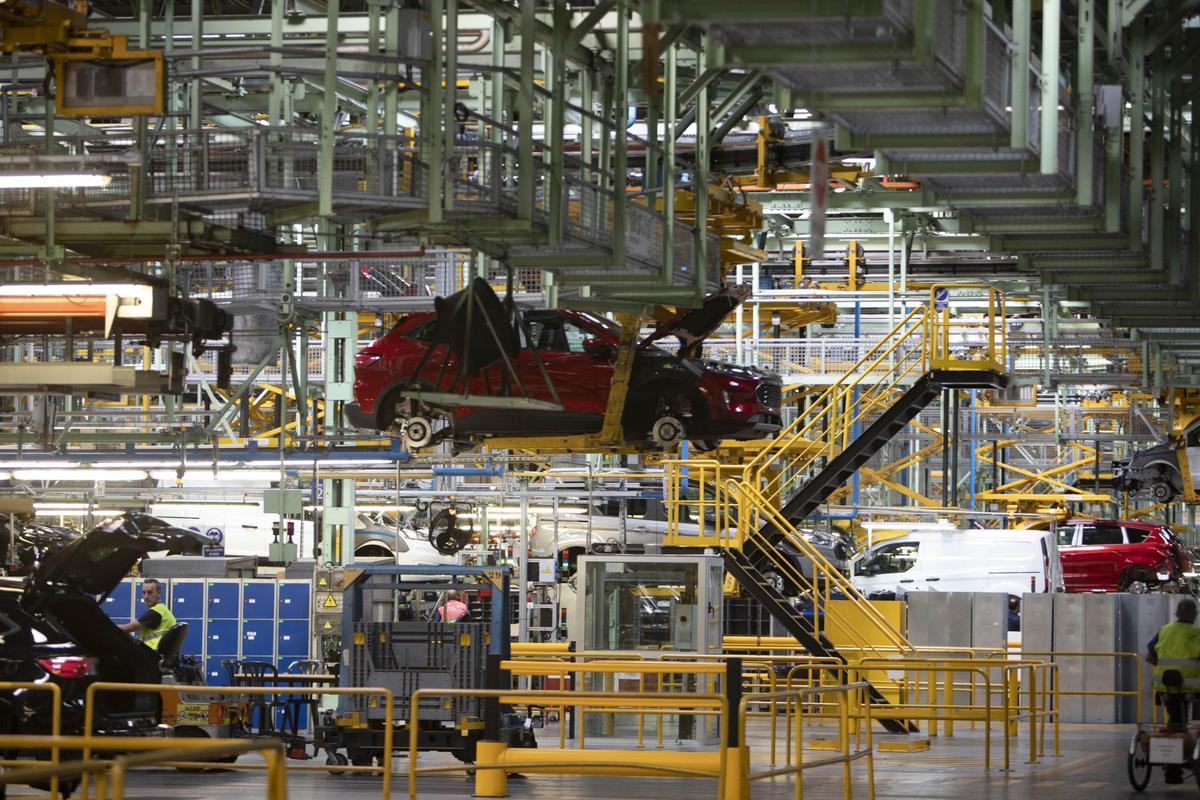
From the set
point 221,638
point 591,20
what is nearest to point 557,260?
point 591,20

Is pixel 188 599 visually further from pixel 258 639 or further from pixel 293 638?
pixel 293 638

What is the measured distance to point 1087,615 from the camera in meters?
25.8

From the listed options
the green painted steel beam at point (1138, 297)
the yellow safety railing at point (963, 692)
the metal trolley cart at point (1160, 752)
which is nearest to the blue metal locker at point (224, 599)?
the yellow safety railing at point (963, 692)

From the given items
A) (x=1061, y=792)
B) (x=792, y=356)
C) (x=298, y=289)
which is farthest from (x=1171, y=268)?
(x=792, y=356)

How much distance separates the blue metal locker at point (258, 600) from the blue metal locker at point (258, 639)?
0.08m

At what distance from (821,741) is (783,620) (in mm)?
2856

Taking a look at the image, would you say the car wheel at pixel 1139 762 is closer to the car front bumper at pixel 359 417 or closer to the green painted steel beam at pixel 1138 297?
the green painted steel beam at pixel 1138 297

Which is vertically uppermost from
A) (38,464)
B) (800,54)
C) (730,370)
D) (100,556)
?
(800,54)

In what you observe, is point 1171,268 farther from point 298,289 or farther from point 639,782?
point 298,289

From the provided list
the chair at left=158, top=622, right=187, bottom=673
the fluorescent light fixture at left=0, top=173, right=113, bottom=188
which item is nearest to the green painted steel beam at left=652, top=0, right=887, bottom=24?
the fluorescent light fixture at left=0, top=173, right=113, bottom=188

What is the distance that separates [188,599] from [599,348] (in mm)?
6439

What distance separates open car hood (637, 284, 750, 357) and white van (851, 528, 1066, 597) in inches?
428

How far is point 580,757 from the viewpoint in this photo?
16.0m

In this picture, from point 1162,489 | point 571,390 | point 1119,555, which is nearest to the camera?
point 571,390
